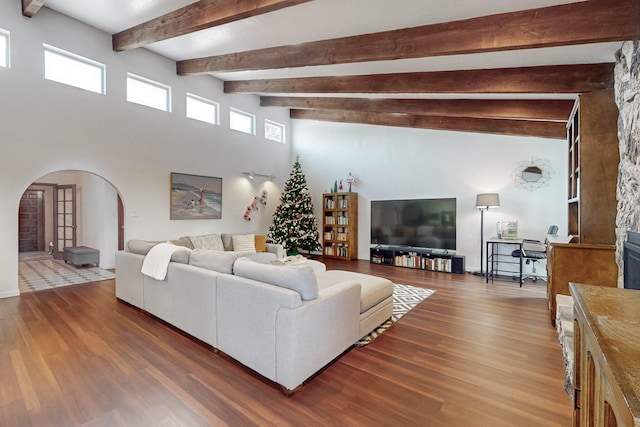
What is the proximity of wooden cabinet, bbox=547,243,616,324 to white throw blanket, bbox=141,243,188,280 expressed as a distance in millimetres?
4146

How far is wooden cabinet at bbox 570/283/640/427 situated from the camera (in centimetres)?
66

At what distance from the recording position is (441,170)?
245 inches

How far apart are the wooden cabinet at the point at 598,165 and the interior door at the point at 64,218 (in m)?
9.65

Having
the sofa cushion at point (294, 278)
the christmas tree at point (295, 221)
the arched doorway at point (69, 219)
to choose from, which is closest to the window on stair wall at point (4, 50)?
the arched doorway at point (69, 219)

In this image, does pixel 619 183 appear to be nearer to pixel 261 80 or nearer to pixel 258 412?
pixel 258 412

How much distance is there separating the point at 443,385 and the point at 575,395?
36.4 inches

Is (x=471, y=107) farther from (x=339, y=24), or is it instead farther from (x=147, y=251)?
(x=147, y=251)

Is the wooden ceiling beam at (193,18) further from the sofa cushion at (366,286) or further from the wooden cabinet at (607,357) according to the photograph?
the wooden cabinet at (607,357)

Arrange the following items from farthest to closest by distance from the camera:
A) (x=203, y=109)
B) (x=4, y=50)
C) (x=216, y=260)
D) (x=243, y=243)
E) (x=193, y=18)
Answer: (x=203, y=109)
(x=243, y=243)
(x=4, y=50)
(x=193, y=18)
(x=216, y=260)

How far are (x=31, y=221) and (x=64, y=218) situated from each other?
6.84 ft

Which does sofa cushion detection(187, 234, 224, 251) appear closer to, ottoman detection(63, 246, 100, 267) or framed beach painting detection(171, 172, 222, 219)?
framed beach painting detection(171, 172, 222, 219)

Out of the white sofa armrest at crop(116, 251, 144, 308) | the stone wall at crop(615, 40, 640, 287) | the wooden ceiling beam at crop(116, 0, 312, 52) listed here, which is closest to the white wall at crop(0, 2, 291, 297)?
the wooden ceiling beam at crop(116, 0, 312, 52)

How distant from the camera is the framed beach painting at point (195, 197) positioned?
19.5ft

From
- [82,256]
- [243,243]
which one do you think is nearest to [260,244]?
[243,243]
